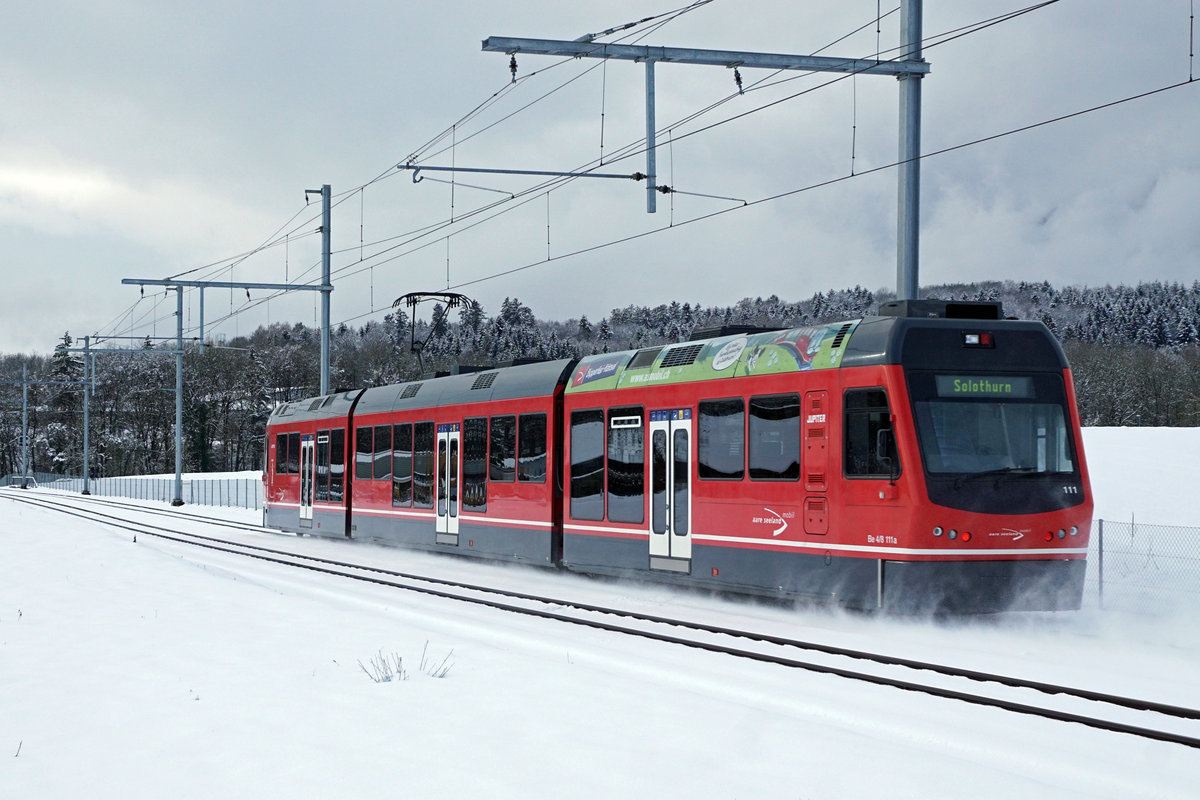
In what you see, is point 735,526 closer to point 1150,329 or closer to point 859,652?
point 859,652

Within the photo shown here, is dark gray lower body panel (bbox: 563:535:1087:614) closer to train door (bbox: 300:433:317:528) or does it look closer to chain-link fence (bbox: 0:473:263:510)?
train door (bbox: 300:433:317:528)

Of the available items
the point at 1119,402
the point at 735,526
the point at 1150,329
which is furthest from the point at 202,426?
the point at 735,526

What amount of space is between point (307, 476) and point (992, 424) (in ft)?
70.1

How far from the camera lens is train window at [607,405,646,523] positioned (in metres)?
17.0

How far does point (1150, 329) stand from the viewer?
104 m

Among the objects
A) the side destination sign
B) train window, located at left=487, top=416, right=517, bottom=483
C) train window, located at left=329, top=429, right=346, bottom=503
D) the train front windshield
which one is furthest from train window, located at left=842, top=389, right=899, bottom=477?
train window, located at left=329, top=429, right=346, bottom=503

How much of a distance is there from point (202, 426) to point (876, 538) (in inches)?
3928

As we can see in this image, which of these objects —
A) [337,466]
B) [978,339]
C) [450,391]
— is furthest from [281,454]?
[978,339]

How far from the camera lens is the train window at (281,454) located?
108 ft

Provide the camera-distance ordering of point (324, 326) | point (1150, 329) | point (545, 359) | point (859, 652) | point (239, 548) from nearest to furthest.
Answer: point (859, 652), point (545, 359), point (239, 548), point (324, 326), point (1150, 329)

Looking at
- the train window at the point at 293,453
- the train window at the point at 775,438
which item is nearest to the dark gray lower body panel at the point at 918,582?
the train window at the point at 775,438

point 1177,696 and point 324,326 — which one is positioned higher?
point 324,326

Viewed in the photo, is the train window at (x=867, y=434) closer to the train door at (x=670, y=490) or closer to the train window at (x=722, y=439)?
the train window at (x=722, y=439)

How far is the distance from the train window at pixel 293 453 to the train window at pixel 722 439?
1835cm
